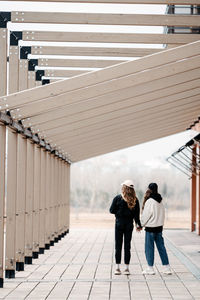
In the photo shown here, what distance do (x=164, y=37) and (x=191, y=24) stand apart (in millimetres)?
703

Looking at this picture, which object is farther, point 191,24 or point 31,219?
point 31,219

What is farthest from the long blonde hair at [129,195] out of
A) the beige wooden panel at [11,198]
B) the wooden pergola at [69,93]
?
the beige wooden panel at [11,198]

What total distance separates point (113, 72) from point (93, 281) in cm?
328

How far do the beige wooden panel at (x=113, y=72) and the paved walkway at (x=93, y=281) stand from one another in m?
2.47

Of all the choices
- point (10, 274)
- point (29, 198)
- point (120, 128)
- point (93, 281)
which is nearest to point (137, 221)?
point (93, 281)

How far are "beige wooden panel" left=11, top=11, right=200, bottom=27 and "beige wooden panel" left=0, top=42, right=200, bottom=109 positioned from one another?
65.4 inches

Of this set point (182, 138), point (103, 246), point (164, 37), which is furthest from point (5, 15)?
point (182, 138)

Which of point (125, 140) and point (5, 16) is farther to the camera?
point (125, 140)

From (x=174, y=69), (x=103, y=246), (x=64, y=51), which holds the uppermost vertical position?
(x=64, y=51)

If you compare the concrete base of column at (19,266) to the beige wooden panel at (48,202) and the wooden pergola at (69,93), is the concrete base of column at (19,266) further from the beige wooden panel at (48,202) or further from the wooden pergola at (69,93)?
the beige wooden panel at (48,202)

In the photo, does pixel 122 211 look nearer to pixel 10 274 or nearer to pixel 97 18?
pixel 10 274

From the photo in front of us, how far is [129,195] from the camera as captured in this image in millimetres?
10258

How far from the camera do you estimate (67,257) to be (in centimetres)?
1302

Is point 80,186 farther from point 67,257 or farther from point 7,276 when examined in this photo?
point 7,276
